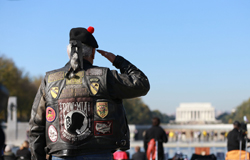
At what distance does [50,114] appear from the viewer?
3.51 meters

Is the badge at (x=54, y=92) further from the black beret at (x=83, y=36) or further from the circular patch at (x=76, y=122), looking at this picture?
the black beret at (x=83, y=36)

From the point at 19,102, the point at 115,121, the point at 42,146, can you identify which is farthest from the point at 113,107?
the point at 19,102

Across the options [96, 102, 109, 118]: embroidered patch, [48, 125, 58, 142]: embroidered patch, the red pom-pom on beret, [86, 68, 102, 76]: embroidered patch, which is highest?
the red pom-pom on beret

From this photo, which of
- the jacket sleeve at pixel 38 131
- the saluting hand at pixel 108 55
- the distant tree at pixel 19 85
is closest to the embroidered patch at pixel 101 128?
the jacket sleeve at pixel 38 131

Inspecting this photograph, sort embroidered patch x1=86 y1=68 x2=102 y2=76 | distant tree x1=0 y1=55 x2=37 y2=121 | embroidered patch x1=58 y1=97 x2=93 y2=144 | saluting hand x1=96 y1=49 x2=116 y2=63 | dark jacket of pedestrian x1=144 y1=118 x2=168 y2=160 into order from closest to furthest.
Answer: embroidered patch x1=58 y1=97 x2=93 y2=144 < embroidered patch x1=86 y1=68 x2=102 y2=76 < saluting hand x1=96 y1=49 x2=116 y2=63 < dark jacket of pedestrian x1=144 y1=118 x2=168 y2=160 < distant tree x1=0 y1=55 x2=37 y2=121

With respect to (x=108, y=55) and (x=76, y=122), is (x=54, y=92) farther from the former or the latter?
(x=108, y=55)

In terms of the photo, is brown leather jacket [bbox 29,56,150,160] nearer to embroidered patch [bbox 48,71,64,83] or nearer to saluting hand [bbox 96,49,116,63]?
embroidered patch [bbox 48,71,64,83]

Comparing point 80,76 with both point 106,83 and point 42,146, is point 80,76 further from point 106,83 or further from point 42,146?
point 42,146

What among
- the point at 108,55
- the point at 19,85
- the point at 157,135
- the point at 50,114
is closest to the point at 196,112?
the point at 19,85

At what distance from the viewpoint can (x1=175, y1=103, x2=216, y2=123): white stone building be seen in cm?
12775

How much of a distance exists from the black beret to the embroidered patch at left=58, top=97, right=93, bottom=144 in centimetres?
47

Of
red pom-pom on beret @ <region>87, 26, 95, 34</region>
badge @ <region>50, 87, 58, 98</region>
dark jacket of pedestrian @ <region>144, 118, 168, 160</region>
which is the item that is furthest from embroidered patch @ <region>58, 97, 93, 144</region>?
dark jacket of pedestrian @ <region>144, 118, 168, 160</region>

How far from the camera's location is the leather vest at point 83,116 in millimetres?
3379

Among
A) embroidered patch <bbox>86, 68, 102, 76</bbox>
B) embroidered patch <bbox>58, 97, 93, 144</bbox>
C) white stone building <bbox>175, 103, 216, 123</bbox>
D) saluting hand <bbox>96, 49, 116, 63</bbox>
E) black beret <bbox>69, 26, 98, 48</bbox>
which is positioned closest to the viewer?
embroidered patch <bbox>58, 97, 93, 144</bbox>
